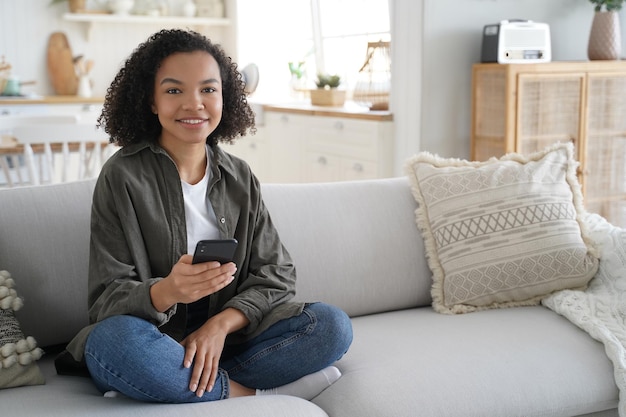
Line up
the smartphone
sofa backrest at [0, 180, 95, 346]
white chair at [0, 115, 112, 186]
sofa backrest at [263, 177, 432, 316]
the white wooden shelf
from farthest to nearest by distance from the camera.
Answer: the white wooden shelf, white chair at [0, 115, 112, 186], sofa backrest at [263, 177, 432, 316], sofa backrest at [0, 180, 95, 346], the smartphone

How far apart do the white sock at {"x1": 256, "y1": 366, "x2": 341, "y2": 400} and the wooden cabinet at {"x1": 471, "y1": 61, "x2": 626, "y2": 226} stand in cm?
220

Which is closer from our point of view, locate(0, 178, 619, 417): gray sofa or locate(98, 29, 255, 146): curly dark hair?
locate(0, 178, 619, 417): gray sofa

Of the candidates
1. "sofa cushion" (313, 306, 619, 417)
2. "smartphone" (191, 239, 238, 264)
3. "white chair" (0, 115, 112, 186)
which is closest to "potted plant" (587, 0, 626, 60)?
"sofa cushion" (313, 306, 619, 417)

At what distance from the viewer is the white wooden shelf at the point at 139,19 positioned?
218 inches

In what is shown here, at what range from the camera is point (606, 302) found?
2.04m

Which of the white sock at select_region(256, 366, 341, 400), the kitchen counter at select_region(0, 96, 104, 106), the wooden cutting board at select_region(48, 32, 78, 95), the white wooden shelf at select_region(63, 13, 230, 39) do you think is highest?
the white wooden shelf at select_region(63, 13, 230, 39)

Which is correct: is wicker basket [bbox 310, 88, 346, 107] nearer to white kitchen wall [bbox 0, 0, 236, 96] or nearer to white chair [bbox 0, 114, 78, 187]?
white chair [bbox 0, 114, 78, 187]

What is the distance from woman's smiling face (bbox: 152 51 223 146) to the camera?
174 cm

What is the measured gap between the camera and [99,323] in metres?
1.55

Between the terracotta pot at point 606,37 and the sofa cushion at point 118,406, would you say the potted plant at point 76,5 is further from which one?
the sofa cushion at point 118,406

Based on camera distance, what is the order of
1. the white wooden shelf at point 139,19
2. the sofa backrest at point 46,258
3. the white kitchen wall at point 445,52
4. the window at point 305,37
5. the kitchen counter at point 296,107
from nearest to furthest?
the sofa backrest at point 46,258, the white kitchen wall at point 445,52, the kitchen counter at point 296,107, the window at point 305,37, the white wooden shelf at point 139,19

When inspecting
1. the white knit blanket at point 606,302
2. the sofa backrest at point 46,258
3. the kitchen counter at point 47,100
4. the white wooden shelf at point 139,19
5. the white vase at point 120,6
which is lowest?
the white knit blanket at point 606,302

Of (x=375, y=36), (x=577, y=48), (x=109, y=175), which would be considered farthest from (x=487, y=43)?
(x=109, y=175)

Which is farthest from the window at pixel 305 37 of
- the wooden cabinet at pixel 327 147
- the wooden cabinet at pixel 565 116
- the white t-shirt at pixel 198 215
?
the white t-shirt at pixel 198 215
